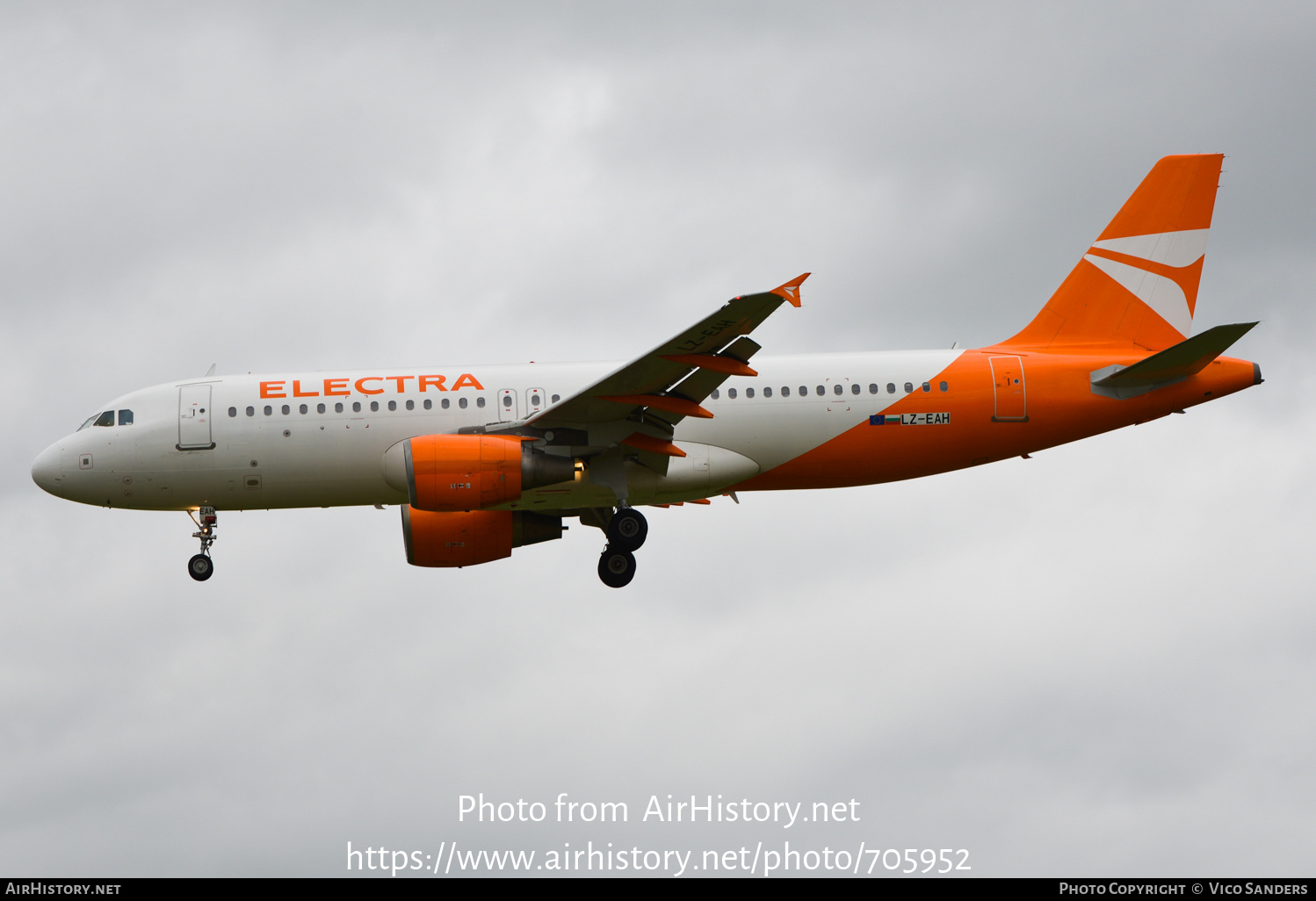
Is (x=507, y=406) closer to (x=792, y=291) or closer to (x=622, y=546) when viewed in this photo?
(x=622, y=546)

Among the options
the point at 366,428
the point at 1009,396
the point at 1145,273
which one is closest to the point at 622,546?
the point at 366,428

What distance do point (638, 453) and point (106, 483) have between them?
10.5 meters

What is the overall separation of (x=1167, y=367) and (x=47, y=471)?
21530mm

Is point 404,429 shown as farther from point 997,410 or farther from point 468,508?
point 997,410

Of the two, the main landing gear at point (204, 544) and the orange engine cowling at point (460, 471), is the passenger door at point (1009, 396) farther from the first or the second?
the main landing gear at point (204, 544)

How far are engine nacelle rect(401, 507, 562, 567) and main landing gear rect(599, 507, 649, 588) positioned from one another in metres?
1.80

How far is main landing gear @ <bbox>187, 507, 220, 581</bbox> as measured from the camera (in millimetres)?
25312

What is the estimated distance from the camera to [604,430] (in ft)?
75.8

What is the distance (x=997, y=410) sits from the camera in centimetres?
2442

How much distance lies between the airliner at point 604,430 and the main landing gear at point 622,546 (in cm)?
4

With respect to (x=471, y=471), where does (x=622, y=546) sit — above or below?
below

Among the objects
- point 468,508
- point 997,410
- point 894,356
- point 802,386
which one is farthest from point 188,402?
point 997,410

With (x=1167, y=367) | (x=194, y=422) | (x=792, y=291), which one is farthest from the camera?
(x=194, y=422)

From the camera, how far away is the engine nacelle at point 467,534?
2519 centimetres
